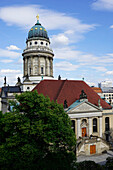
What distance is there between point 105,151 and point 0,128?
20.3 meters

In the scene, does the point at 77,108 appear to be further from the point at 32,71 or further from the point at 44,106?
the point at 32,71

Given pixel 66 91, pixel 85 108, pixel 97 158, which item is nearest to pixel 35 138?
pixel 97 158

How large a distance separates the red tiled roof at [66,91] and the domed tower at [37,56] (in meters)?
15.3

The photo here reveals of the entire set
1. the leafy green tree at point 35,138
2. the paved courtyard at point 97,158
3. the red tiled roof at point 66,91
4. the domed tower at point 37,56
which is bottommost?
the paved courtyard at point 97,158

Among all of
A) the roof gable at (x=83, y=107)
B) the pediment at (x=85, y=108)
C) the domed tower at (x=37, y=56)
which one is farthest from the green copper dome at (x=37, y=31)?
the pediment at (x=85, y=108)

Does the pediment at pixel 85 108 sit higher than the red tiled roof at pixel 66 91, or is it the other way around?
the red tiled roof at pixel 66 91

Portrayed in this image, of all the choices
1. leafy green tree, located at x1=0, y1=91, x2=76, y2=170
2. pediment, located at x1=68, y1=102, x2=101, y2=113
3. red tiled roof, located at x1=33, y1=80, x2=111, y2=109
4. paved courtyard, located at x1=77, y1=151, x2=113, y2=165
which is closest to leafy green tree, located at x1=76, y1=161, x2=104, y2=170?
leafy green tree, located at x1=0, y1=91, x2=76, y2=170

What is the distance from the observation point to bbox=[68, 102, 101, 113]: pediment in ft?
112

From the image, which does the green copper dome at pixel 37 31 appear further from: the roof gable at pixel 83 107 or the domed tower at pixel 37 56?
the roof gable at pixel 83 107

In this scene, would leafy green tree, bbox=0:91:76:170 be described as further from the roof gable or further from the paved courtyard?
the roof gable

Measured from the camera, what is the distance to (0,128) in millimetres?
26000

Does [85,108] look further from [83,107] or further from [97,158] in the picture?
[97,158]

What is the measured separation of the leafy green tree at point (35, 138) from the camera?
20266 millimetres

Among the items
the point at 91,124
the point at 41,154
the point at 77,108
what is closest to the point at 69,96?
the point at 77,108
